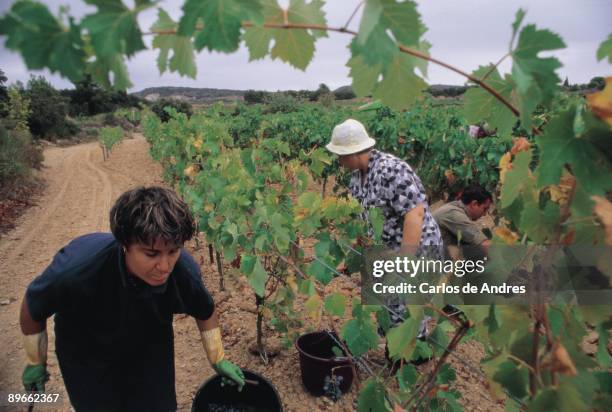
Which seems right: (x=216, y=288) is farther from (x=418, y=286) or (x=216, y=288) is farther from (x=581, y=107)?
(x=581, y=107)

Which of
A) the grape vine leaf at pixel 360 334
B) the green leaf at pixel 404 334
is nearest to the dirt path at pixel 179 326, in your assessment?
the grape vine leaf at pixel 360 334

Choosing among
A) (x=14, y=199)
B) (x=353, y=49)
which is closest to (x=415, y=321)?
(x=353, y=49)

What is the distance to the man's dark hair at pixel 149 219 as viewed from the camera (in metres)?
1.62

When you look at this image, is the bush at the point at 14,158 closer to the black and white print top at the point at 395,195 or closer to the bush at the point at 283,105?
the black and white print top at the point at 395,195

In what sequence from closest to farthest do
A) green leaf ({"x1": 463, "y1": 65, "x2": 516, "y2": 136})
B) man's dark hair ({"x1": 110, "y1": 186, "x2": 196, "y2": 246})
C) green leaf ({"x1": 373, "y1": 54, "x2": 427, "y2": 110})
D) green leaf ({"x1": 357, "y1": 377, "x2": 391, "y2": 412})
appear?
1. green leaf ({"x1": 373, "y1": 54, "x2": 427, "y2": 110})
2. green leaf ({"x1": 463, "y1": 65, "x2": 516, "y2": 136})
3. green leaf ({"x1": 357, "y1": 377, "x2": 391, "y2": 412})
4. man's dark hair ({"x1": 110, "y1": 186, "x2": 196, "y2": 246})

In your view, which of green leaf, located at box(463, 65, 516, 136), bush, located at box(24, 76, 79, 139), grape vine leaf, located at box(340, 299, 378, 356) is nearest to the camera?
green leaf, located at box(463, 65, 516, 136)

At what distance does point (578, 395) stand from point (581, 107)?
50 cm

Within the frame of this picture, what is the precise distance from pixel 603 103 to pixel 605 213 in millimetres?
186

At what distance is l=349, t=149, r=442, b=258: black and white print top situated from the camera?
8.84 ft

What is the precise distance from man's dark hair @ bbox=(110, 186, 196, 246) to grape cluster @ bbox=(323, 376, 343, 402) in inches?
53.9

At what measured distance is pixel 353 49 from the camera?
634 millimetres

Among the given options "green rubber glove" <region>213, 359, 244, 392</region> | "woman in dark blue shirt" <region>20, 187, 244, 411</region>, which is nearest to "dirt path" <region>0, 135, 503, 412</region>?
"green rubber glove" <region>213, 359, 244, 392</region>

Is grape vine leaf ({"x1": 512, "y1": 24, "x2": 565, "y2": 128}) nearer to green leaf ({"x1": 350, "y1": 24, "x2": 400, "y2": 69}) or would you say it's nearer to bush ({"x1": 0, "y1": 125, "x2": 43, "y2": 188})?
green leaf ({"x1": 350, "y1": 24, "x2": 400, "y2": 69})

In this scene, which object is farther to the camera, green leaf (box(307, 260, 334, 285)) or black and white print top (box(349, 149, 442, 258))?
black and white print top (box(349, 149, 442, 258))
